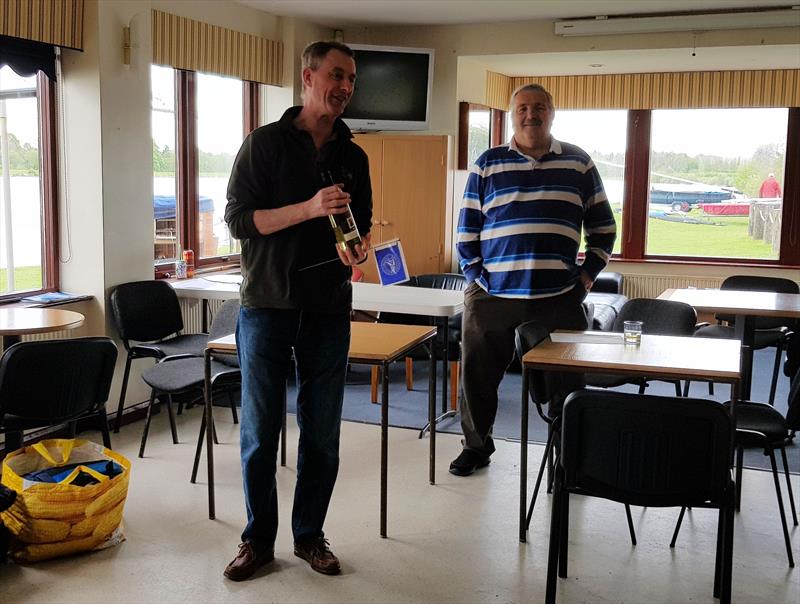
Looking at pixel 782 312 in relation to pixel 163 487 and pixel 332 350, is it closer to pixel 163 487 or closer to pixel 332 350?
pixel 332 350

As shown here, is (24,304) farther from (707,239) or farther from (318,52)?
(707,239)

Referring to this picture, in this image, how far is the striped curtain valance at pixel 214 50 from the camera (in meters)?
5.37

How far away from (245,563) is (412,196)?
4.67 metres

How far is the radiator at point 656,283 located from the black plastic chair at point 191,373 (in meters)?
5.01

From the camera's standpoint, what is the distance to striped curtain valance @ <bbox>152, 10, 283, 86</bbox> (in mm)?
5371

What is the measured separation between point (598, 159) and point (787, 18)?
269cm

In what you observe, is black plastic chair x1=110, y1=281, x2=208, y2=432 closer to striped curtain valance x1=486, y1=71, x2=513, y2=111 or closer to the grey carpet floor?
the grey carpet floor

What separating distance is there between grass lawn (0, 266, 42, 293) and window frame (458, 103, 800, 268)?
4.86 metres

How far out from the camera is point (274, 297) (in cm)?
269

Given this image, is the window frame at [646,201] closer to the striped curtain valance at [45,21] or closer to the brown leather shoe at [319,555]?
the striped curtain valance at [45,21]

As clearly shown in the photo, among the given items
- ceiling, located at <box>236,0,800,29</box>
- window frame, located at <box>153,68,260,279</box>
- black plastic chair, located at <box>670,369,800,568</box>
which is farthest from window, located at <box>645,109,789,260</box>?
black plastic chair, located at <box>670,369,800,568</box>

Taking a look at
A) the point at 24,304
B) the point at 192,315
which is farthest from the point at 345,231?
the point at 192,315

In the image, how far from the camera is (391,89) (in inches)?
275

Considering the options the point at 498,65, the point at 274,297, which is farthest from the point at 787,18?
the point at 274,297
